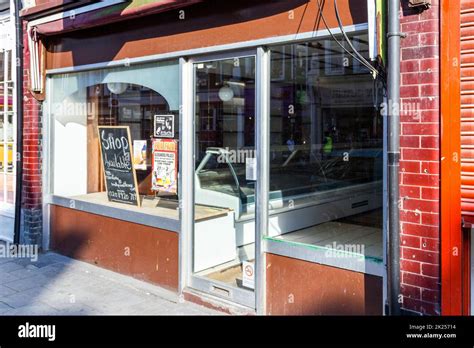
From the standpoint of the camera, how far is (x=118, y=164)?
19.6ft

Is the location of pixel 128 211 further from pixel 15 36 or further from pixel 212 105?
pixel 15 36

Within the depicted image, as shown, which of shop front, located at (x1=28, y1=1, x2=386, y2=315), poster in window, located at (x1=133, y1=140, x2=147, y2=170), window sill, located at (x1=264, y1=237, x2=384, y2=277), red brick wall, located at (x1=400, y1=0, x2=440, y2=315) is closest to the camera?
red brick wall, located at (x1=400, y1=0, x2=440, y2=315)

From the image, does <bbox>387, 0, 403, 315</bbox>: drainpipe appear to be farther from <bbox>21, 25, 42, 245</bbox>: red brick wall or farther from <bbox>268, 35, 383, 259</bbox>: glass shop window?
<bbox>21, 25, 42, 245</bbox>: red brick wall

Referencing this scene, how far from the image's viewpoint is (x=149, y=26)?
5199 mm

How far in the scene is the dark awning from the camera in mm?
4719

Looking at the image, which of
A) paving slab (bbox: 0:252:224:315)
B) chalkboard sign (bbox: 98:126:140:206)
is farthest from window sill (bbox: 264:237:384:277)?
chalkboard sign (bbox: 98:126:140:206)

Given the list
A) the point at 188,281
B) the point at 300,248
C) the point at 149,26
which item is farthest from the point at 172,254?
the point at 149,26

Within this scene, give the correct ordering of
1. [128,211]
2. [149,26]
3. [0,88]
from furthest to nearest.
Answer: [0,88]
[128,211]
[149,26]

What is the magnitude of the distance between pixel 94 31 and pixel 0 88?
89.3 inches

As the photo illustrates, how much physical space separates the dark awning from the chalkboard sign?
123cm

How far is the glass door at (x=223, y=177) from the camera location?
475 cm
